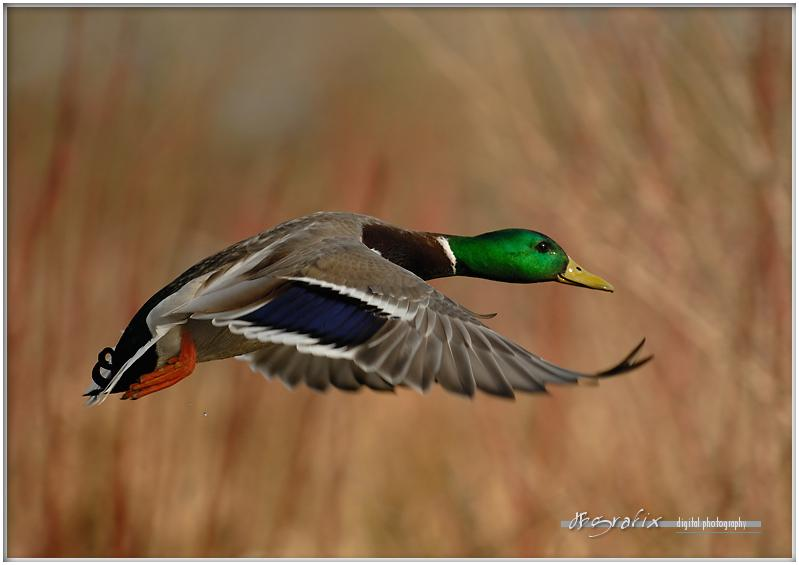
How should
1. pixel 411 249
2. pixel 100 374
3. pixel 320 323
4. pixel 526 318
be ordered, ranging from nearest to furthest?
pixel 320 323, pixel 100 374, pixel 411 249, pixel 526 318

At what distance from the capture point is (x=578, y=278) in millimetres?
3717

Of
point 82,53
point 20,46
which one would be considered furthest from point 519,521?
point 20,46

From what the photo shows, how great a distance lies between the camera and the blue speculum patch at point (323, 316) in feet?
9.34

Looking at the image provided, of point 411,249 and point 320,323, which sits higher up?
point 411,249

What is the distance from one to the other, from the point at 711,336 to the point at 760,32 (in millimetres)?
1048

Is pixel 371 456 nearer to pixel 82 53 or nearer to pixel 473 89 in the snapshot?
pixel 473 89

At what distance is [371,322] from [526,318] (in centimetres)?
230

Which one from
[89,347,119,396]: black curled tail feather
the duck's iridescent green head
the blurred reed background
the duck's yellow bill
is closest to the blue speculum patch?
[89,347,119,396]: black curled tail feather

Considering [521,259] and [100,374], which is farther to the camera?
[521,259]

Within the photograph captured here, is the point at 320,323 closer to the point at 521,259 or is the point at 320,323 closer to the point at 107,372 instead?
the point at 107,372

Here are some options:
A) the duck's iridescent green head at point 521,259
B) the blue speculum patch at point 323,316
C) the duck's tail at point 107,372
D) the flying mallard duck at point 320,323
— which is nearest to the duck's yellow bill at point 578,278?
the duck's iridescent green head at point 521,259

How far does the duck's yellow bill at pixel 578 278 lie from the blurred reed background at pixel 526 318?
22cm

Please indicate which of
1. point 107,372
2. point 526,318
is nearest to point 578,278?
point 526,318

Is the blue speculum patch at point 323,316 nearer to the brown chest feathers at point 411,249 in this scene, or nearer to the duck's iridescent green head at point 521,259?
the brown chest feathers at point 411,249
